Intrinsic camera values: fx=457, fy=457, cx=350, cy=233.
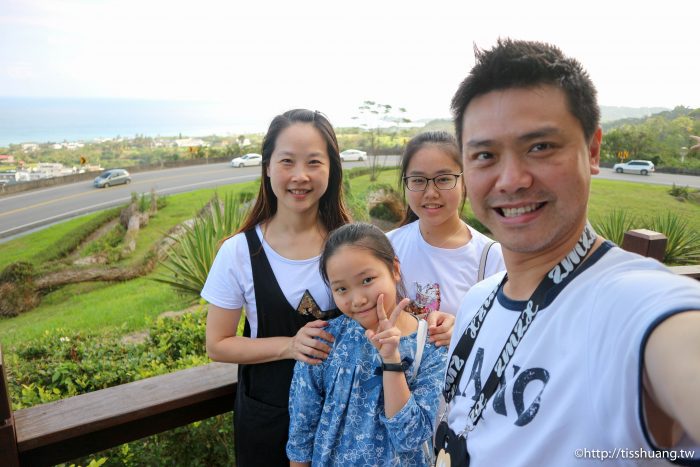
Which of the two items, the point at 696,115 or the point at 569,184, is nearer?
the point at 569,184

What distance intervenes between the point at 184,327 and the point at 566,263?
3.13m

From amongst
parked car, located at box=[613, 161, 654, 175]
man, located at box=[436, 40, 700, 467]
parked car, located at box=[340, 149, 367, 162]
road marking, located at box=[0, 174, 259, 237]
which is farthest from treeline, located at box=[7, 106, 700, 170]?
road marking, located at box=[0, 174, 259, 237]

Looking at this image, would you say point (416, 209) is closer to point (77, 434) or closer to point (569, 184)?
point (569, 184)

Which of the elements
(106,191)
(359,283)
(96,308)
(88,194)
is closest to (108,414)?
(359,283)

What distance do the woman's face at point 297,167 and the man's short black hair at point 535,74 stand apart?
2.69 ft

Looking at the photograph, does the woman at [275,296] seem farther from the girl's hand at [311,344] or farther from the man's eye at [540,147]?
the man's eye at [540,147]

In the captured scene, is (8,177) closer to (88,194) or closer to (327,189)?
(88,194)

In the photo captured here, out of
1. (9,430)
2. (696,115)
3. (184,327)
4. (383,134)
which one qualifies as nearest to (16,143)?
(383,134)

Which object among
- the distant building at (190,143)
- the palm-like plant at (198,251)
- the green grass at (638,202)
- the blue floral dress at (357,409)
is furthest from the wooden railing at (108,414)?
the distant building at (190,143)

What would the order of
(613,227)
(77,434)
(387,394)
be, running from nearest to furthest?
(387,394) → (77,434) → (613,227)

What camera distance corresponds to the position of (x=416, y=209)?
6.36ft

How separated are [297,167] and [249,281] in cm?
46

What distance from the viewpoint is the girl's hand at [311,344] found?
1465mm

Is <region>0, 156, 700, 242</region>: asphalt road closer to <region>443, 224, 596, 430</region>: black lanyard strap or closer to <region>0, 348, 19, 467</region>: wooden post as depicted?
<region>443, 224, 596, 430</region>: black lanyard strap
